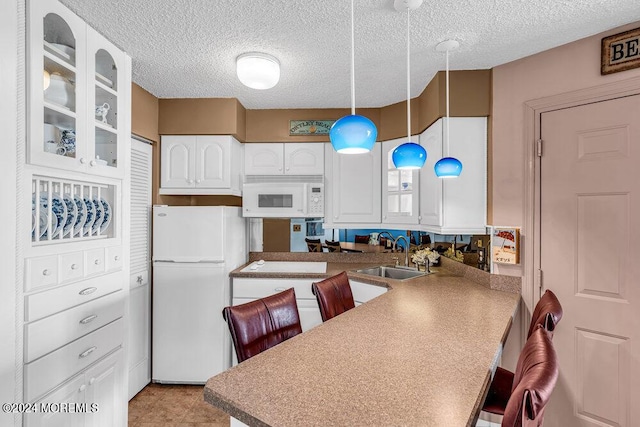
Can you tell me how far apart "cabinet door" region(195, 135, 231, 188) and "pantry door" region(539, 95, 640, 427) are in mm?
2385

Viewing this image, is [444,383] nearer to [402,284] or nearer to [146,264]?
[402,284]

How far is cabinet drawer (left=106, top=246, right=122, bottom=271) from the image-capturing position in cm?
189

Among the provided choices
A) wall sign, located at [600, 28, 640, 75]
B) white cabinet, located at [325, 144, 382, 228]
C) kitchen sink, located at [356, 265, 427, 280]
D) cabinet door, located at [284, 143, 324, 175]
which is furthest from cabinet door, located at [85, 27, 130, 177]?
wall sign, located at [600, 28, 640, 75]

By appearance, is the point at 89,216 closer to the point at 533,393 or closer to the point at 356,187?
the point at 533,393

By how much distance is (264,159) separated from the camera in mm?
3260

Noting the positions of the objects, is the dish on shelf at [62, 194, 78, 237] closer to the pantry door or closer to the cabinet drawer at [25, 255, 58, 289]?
the cabinet drawer at [25, 255, 58, 289]

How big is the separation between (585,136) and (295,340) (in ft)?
6.50

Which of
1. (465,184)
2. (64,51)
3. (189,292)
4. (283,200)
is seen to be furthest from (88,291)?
(465,184)

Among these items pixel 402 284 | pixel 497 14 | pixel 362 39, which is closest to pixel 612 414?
pixel 402 284

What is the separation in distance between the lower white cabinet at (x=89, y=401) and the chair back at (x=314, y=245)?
6.01 ft

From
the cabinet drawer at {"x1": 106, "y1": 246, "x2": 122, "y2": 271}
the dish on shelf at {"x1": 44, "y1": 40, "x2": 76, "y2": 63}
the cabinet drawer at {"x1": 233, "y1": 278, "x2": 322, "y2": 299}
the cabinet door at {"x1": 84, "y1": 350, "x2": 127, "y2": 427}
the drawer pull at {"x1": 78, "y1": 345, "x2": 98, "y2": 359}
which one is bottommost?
the cabinet door at {"x1": 84, "y1": 350, "x2": 127, "y2": 427}

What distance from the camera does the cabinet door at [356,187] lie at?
3.15 m

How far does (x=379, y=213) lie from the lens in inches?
124

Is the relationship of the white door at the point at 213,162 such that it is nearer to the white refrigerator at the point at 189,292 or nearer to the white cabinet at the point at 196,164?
the white cabinet at the point at 196,164
